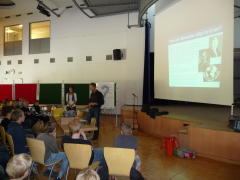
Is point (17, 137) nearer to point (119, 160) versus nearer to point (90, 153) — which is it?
point (90, 153)

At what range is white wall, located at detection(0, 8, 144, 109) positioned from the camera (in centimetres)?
1020

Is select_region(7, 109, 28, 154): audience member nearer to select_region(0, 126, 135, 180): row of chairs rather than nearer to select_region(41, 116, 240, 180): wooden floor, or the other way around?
select_region(0, 126, 135, 180): row of chairs

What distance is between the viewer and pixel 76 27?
11.6 metres

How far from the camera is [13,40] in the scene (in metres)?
13.4

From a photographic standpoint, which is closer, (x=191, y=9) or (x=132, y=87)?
(x=191, y=9)

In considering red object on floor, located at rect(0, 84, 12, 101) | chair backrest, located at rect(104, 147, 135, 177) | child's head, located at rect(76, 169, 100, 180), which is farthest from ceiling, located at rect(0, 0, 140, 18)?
child's head, located at rect(76, 169, 100, 180)

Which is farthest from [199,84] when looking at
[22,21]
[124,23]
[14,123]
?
[22,21]

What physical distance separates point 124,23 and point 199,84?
231 inches

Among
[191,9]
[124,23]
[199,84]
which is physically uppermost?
[124,23]

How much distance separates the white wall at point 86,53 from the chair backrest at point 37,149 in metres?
7.26

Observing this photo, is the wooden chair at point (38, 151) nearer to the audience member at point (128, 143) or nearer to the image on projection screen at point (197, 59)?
the audience member at point (128, 143)

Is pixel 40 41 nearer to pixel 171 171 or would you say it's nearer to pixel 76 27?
pixel 76 27

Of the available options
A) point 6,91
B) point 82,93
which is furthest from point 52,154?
point 6,91

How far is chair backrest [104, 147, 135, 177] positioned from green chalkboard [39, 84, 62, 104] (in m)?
8.92
